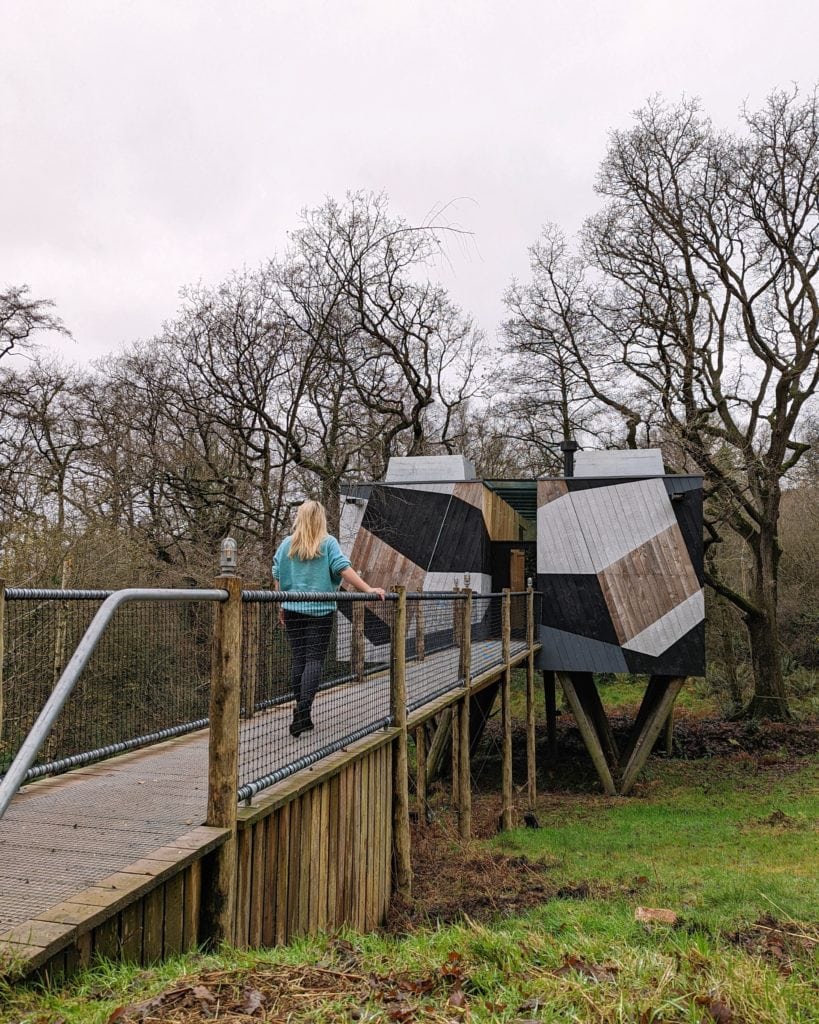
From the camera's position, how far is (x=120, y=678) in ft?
19.6

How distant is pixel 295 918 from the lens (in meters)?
3.82

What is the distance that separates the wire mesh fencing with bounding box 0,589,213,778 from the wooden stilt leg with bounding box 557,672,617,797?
30.5 ft

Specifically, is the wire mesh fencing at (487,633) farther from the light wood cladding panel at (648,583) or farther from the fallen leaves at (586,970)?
the fallen leaves at (586,970)

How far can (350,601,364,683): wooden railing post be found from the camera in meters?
6.10

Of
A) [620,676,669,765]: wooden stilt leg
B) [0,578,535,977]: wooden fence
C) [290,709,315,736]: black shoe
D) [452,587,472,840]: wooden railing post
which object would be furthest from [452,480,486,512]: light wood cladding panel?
[290,709,315,736]: black shoe

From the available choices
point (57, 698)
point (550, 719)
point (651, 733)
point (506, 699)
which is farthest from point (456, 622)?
point (550, 719)

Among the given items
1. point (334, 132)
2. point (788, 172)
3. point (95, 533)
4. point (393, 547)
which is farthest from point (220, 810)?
point (788, 172)

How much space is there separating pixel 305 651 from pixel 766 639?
15.4 m

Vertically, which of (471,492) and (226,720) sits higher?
(471,492)

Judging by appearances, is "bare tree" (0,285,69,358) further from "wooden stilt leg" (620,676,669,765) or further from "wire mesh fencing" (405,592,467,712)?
"wooden stilt leg" (620,676,669,765)

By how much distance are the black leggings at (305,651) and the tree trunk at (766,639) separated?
1493 centimetres

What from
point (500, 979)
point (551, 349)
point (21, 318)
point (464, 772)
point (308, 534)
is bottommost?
point (464, 772)

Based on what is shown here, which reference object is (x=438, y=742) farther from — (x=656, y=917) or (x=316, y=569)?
(x=316, y=569)

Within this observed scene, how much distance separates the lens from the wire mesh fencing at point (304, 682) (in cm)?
397
